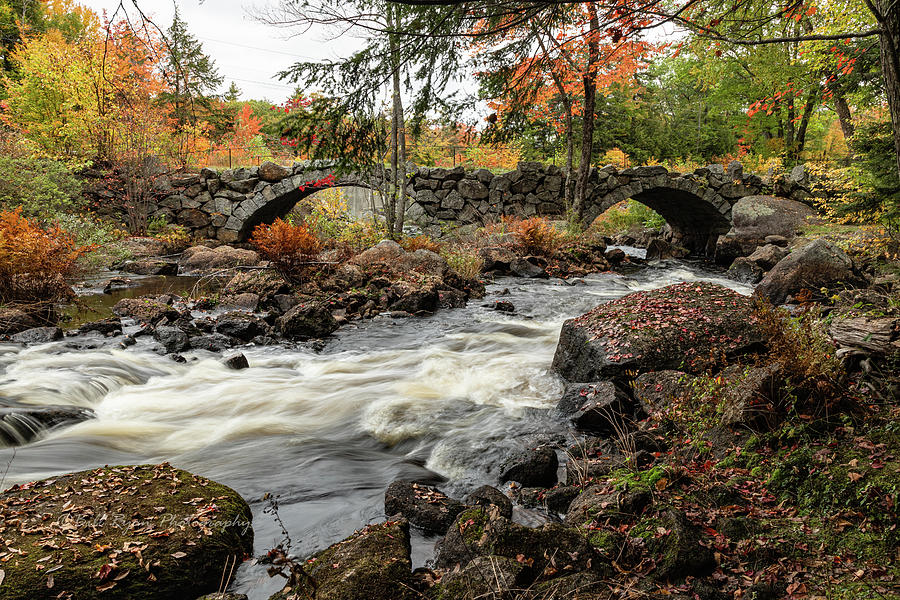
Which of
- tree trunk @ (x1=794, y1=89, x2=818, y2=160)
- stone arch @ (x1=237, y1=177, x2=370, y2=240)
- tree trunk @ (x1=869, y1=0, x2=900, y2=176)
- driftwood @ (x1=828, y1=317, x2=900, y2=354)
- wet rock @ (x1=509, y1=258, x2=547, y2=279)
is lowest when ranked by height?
wet rock @ (x1=509, y1=258, x2=547, y2=279)

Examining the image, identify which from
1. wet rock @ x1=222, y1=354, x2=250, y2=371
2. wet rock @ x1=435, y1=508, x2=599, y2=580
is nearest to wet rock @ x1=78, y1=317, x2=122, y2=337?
wet rock @ x1=222, y1=354, x2=250, y2=371

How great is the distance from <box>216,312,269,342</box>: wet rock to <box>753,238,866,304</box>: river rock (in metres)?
7.38

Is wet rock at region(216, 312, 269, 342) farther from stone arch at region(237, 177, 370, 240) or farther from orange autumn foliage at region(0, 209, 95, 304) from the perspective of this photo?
stone arch at region(237, 177, 370, 240)

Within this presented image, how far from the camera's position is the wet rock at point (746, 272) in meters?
11.5

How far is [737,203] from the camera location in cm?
1495

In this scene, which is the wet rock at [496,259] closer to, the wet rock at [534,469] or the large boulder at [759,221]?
the large boulder at [759,221]

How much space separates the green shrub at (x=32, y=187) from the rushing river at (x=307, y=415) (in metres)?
7.25

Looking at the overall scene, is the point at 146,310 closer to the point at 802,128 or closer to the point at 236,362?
the point at 236,362

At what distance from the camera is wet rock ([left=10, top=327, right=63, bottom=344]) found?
5977 mm

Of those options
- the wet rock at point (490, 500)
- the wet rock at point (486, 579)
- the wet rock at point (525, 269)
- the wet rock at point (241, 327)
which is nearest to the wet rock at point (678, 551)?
the wet rock at point (486, 579)

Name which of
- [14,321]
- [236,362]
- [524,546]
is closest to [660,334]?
[524,546]

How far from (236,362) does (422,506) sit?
3647 mm

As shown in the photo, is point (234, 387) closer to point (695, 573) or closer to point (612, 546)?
point (612, 546)

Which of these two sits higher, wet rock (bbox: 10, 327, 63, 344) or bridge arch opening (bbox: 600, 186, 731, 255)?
bridge arch opening (bbox: 600, 186, 731, 255)
